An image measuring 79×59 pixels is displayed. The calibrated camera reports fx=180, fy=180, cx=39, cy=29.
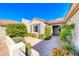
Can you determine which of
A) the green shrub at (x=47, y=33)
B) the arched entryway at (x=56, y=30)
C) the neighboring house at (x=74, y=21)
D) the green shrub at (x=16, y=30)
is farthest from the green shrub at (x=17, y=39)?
the neighboring house at (x=74, y=21)

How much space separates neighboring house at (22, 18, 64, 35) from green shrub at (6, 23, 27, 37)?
0.29ft

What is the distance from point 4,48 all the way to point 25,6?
0.83 m

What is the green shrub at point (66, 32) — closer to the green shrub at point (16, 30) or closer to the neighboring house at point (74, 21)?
the neighboring house at point (74, 21)

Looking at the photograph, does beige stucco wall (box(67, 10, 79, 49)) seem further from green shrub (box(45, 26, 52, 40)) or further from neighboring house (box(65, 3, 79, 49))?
green shrub (box(45, 26, 52, 40))

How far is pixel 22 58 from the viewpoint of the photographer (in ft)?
10.3

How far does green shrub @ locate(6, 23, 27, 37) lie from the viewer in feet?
10.4

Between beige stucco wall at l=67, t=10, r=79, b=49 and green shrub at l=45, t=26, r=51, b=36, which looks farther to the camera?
green shrub at l=45, t=26, r=51, b=36

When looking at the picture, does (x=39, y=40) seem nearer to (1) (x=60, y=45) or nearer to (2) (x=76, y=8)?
(1) (x=60, y=45)

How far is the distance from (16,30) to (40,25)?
0.44 meters

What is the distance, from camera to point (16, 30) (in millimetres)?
3213

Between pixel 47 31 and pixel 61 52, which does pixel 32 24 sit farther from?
pixel 61 52

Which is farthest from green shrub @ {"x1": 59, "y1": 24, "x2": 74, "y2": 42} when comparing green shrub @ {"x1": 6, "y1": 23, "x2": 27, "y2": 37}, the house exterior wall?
green shrub @ {"x1": 6, "y1": 23, "x2": 27, "y2": 37}

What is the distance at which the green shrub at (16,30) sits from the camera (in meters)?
3.18

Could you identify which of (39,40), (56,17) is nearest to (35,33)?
(39,40)
